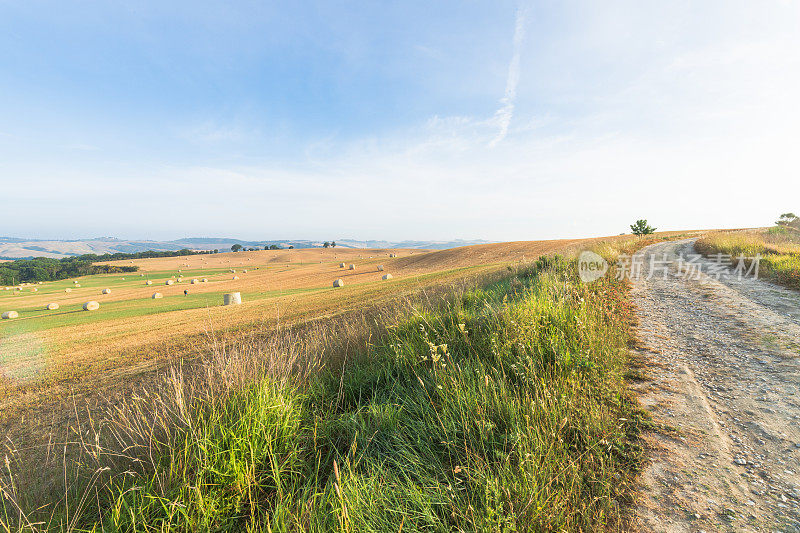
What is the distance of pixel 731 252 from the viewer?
56.3 feet

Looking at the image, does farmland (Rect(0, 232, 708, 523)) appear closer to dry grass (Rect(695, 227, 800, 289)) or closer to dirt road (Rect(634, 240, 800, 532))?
dirt road (Rect(634, 240, 800, 532))

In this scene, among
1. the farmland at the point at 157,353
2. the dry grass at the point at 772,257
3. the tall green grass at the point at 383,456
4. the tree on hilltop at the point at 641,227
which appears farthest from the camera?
the tree on hilltop at the point at 641,227

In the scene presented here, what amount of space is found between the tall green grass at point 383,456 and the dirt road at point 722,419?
1.10 ft

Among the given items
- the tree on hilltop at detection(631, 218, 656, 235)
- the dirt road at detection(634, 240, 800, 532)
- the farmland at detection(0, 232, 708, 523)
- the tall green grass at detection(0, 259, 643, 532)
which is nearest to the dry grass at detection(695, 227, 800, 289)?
the dirt road at detection(634, 240, 800, 532)

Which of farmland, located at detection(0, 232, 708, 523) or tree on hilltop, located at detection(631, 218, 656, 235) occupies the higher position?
tree on hilltop, located at detection(631, 218, 656, 235)

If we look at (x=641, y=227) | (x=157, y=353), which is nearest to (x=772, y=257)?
(x=157, y=353)

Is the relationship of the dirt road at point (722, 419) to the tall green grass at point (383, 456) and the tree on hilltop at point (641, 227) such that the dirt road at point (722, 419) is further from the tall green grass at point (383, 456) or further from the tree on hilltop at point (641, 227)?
the tree on hilltop at point (641, 227)

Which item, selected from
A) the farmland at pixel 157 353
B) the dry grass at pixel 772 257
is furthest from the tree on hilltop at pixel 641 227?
the farmland at pixel 157 353

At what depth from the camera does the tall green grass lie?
234 cm

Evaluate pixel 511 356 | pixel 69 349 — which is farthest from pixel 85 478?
pixel 69 349

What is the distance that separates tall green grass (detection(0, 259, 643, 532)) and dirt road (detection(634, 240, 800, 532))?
335 mm

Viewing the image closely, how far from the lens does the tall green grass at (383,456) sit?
2.34m

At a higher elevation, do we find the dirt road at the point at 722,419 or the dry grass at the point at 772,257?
the dry grass at the point at 772,257

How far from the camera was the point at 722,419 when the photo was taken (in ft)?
11.6
